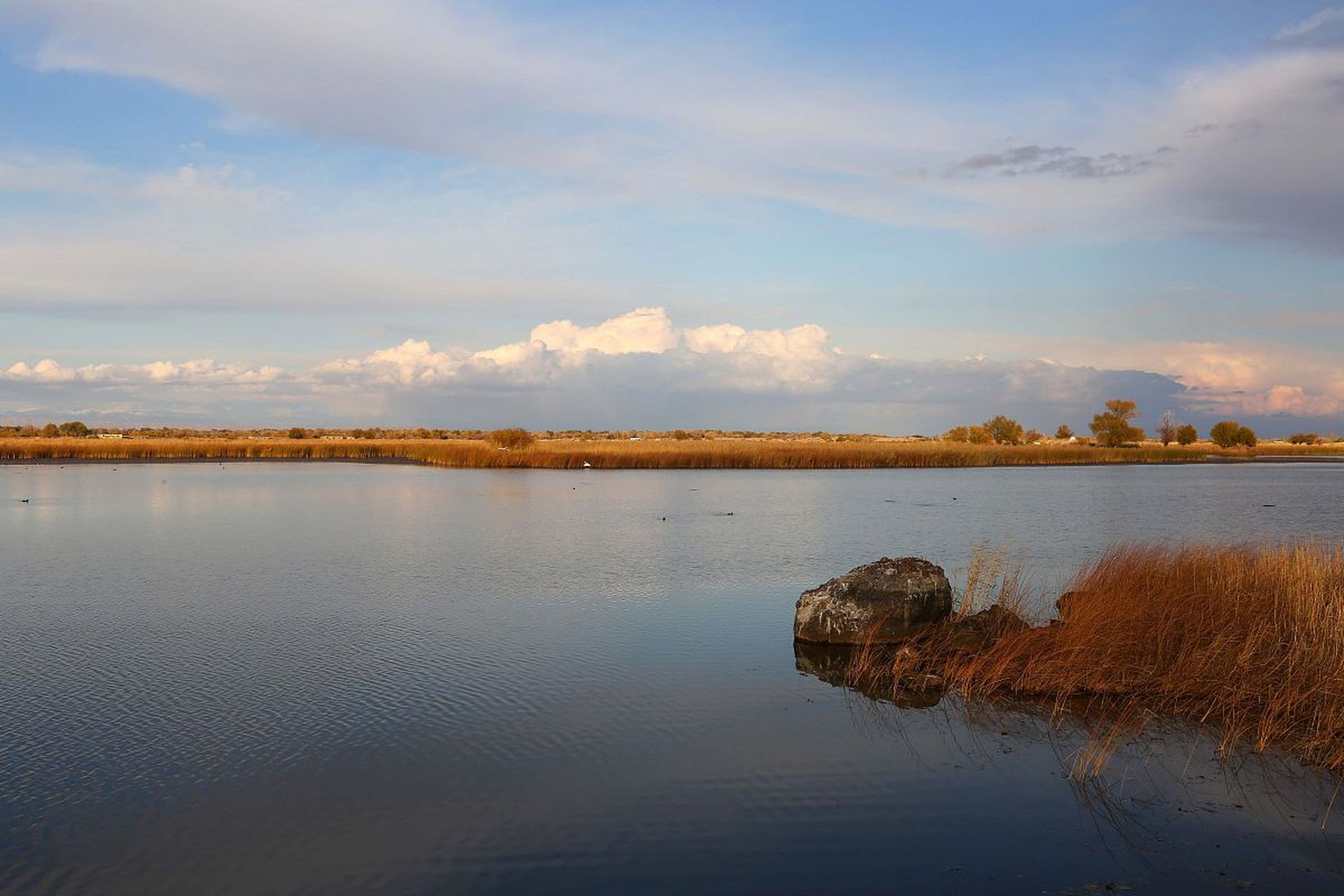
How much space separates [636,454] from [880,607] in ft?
155

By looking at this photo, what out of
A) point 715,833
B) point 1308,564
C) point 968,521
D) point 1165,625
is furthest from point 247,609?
point 968,521

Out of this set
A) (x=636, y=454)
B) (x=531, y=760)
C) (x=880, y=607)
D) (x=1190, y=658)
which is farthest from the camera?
(x=636, y=454)

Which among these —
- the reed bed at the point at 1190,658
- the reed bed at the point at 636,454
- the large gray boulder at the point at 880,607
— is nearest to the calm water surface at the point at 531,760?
the large gray boulder at the point at 880,607

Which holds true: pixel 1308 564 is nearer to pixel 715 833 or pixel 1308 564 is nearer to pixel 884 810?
pixel 884 810

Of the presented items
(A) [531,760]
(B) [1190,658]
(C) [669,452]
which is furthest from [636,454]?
(A) [531,760]

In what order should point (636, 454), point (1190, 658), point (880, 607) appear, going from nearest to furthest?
point (1190, 658) < point (880, 607) < point (636, 454)

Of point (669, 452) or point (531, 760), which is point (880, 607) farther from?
point (669, 452)

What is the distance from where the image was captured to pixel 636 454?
58.5 meters

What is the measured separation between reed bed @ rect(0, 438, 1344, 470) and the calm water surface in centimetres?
4040

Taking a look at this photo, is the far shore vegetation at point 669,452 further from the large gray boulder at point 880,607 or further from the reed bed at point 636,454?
the large gray boulder at point 880,607

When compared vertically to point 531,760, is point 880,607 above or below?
above

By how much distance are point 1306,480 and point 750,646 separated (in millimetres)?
46487

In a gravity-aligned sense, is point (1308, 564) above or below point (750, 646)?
above

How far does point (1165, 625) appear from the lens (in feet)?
32.4
